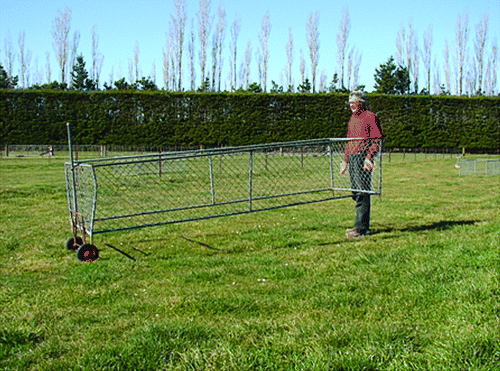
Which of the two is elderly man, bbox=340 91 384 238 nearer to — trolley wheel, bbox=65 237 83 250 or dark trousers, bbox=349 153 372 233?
dark trousers, bbox=349 153 372 233

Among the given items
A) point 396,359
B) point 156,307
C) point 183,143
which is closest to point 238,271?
point 156,307

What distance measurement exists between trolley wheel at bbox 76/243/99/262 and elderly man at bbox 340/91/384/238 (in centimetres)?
333

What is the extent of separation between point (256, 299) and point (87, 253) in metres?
2.20

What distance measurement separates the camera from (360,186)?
6195 millimetres

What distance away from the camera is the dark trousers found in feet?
20.3

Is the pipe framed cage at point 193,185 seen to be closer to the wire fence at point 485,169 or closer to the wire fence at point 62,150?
the wire fence at point 485,169

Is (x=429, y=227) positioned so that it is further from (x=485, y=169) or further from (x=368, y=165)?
(x=485, y=169)

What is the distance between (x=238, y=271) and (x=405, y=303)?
1.76 m

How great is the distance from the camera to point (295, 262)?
4957 mm

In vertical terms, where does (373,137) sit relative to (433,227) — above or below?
above

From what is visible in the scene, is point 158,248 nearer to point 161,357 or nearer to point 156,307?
point 156,307

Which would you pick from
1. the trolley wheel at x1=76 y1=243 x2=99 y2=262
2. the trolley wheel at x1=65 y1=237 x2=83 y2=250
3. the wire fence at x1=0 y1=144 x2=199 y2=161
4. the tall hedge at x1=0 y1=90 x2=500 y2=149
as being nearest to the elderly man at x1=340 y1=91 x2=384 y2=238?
the trolley wheel at x1=76 y1=243 x2=99 y2=262

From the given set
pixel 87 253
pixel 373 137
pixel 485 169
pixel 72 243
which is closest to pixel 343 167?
pixel 373 137

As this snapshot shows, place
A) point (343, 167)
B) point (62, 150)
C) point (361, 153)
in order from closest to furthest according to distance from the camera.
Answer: point (361, 153) < point (343, 167) < point (62, 150)
